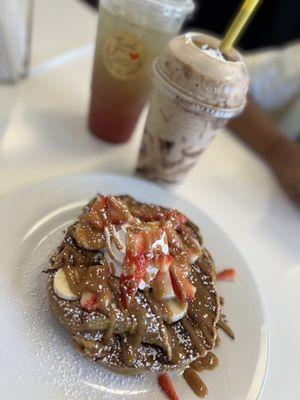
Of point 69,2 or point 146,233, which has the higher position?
point 146,233

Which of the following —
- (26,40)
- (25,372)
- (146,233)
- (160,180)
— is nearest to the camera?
(25,372)

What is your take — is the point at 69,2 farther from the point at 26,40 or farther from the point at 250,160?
the point at 250,160

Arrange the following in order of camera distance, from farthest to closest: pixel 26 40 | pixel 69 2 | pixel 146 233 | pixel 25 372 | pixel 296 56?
pixel 69 2
pixel 296 56
pixel 26 40
pixel 146 233
pixel 25 372

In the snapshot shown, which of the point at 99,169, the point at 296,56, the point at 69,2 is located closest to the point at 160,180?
the point at 99,169

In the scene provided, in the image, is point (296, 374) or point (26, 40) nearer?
point (296, 374)

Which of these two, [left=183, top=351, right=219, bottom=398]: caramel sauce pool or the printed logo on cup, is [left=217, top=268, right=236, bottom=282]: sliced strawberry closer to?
[left=183, top=351, right=219, bottom=398]: caramel sauce pool

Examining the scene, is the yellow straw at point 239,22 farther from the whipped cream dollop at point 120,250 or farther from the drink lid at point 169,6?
the whipped cream dollop at point 120,250

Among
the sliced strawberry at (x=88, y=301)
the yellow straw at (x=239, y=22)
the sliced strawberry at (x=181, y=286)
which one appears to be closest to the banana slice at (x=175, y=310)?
the sliced strawberry at (x=181, y=286)
